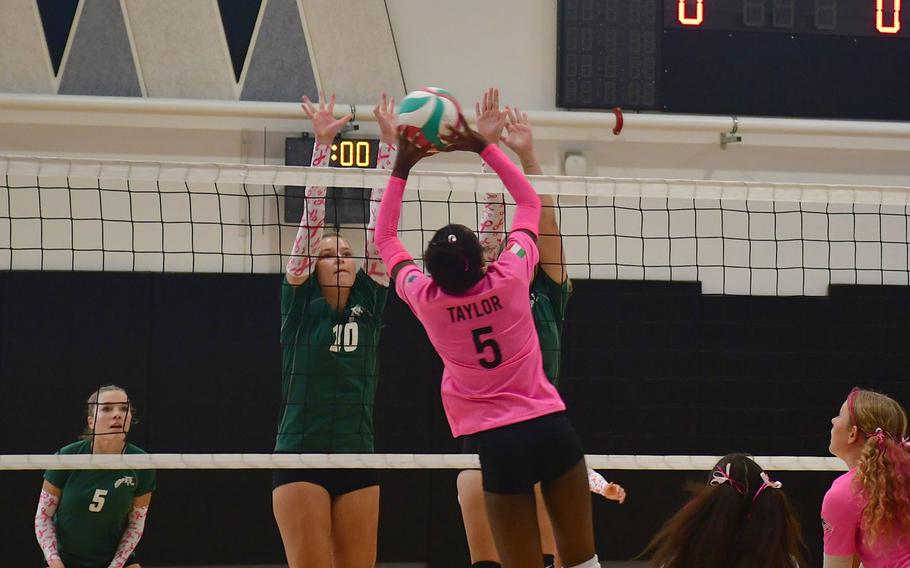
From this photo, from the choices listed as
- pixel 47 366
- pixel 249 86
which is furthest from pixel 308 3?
pixel 47 366

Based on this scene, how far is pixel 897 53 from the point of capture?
844 cm

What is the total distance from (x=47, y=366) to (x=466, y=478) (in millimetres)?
4834

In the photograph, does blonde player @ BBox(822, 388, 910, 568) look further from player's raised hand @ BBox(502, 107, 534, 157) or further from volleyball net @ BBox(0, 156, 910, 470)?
volleyball net @ BBox(0, 156, 910, 470)

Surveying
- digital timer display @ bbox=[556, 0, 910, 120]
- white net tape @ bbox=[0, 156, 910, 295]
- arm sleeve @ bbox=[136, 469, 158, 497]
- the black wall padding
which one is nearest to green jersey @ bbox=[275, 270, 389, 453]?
arm sleeve @ bbox=[136, 469, 158, 497]

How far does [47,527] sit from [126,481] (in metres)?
0.46

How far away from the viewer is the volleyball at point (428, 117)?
395cm

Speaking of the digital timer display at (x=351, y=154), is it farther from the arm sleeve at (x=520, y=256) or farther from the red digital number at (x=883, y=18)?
the arm sleeve at (x=520, y=256)

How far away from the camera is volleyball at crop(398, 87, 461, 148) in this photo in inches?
156

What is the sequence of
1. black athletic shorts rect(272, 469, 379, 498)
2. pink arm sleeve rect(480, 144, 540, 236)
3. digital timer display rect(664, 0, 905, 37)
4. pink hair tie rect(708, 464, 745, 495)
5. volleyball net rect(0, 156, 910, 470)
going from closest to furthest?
1. pink hair tie rect(708, 464, 745, 495)
2. pink arm sleeve rect(480, 144, 540, 236)
3. black athletic shorts rect(272, 469, 379, 498)
4. volleyball net rect(0, 156, 910, 470)
5. digital timer display rect(664, 0, 905, 37)

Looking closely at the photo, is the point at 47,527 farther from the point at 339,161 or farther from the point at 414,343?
the point at 339,161

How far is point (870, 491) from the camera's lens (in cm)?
345

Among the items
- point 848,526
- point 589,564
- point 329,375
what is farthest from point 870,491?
point 329,375

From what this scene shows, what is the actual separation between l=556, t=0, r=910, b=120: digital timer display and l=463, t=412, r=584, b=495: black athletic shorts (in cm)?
524

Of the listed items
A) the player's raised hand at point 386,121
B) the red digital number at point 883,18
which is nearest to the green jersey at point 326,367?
the player's raised hand at point 386,121
